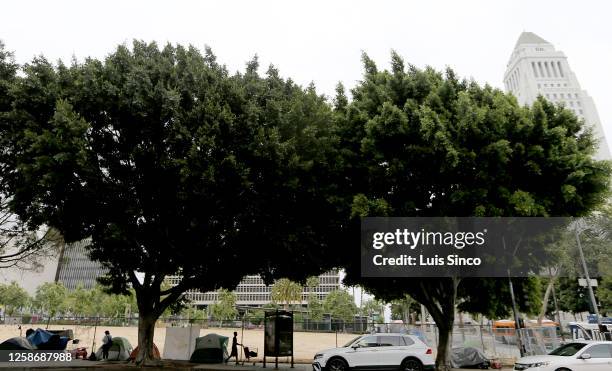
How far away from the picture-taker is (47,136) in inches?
513

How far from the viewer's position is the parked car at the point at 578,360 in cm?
1355

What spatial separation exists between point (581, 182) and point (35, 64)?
20.1 m

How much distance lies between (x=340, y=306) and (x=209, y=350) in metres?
81.0

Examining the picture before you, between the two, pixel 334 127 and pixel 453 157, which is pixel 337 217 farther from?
pixel 453 157

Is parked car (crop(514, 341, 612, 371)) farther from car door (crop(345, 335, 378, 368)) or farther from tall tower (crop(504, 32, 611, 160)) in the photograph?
tall tower (crop(504, 32, 611, 160))

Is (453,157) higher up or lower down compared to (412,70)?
lower down

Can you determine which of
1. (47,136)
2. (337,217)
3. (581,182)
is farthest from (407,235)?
(47,136)

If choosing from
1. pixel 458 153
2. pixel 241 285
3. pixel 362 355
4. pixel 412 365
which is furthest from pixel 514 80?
pixel 362 355

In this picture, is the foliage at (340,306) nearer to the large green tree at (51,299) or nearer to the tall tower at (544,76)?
the large green tree at (51,299)

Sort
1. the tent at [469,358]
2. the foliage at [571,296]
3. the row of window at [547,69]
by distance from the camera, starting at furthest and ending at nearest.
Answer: the row of window at [547,69]
the foliage at [571,296]
the tent at [469,358]

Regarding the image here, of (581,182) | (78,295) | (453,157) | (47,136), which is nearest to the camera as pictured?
(47,136)

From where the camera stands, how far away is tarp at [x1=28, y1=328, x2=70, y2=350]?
19109mm

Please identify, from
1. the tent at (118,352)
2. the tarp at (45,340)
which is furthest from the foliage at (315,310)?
the tarp at (45,340)

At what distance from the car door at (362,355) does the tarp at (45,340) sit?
46.2ft
